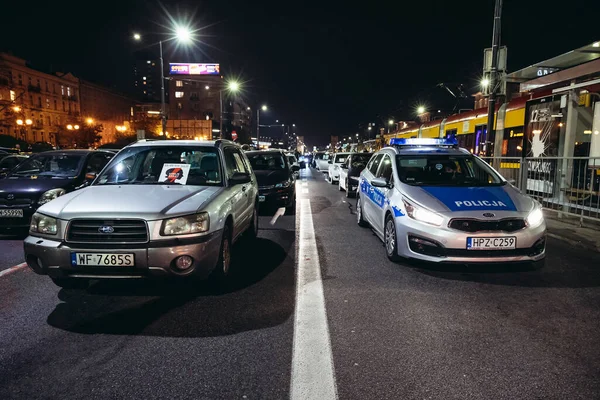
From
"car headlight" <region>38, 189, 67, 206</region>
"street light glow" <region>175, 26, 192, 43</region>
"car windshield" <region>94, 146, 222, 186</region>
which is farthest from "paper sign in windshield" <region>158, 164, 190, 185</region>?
"street light glow" <region>175, 26, 192, 43</region>

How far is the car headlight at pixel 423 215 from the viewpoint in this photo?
16.3 ft

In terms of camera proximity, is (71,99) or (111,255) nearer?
(111,255)

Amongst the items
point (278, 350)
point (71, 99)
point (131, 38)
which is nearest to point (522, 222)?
point (278, 350)

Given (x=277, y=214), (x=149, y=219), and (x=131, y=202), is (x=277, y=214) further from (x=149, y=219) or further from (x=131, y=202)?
(x=149, y=219)

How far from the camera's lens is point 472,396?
2537 millimetres

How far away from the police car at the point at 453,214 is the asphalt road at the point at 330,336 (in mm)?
365

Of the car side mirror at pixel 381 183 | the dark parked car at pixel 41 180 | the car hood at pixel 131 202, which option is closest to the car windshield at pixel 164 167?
the car hood at pixel 131 202

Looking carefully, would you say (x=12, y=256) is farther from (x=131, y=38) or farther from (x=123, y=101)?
(x=123, y=101)

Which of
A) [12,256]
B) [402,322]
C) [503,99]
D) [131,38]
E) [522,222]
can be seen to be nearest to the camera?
[402,322]

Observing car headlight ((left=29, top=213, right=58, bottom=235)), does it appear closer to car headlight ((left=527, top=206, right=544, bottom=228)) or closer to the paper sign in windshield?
the paper sign in windshield

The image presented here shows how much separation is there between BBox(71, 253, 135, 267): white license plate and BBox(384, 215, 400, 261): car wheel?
3.36 metres

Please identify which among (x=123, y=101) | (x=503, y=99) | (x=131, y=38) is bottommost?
(x=503, y=99)

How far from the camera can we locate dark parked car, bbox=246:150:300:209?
10.2m

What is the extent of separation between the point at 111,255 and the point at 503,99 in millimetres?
14104
